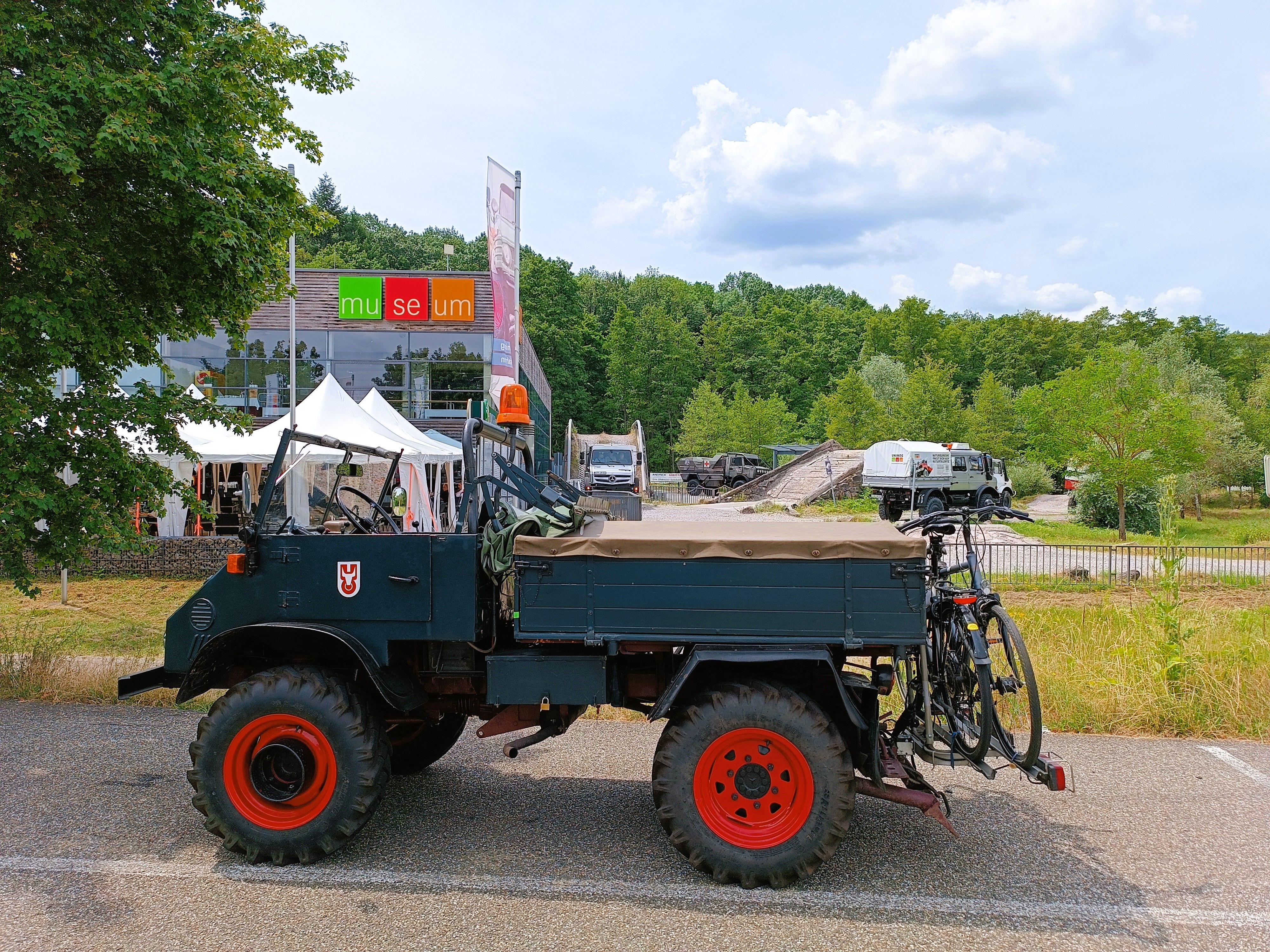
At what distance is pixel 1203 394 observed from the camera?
49375 mm

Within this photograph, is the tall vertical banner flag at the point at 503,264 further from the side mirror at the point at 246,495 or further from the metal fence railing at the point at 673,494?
the metal fence railing at the point at 673,494

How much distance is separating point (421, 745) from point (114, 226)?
15.3 feet

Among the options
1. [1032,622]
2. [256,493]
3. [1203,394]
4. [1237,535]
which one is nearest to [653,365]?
[1203,394]

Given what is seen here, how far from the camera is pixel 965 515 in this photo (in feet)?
15.4

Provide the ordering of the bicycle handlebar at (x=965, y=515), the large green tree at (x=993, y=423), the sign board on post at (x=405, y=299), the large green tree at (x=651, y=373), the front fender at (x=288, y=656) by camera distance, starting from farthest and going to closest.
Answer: the large green tree at (x=651, y=373) → the large green tree at (x=993, y=423) → the sign board on post at (x=405, y=299) → the bicycle handlebar at (x=965, y=515) → the front fender at (x=288, y=656)

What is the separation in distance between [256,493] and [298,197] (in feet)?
38.3

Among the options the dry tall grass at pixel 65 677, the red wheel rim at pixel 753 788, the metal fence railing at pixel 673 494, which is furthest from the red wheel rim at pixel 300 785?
the metal fence railing at pixel 673 494

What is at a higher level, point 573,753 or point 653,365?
point 653,365

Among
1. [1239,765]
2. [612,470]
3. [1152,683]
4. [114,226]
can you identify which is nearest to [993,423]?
[612,470]

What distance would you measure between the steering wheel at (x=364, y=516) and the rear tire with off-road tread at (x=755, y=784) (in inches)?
78.3

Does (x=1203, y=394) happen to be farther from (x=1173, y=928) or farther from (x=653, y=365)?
(x=1173, y=928)

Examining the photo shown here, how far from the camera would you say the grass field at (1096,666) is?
22.6 ft

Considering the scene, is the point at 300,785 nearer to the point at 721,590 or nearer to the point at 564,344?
the point at 721,590

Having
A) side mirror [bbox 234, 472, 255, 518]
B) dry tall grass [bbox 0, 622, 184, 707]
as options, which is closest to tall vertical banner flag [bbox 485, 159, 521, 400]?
side mirror [bbox 234, 472, 255, 518]
